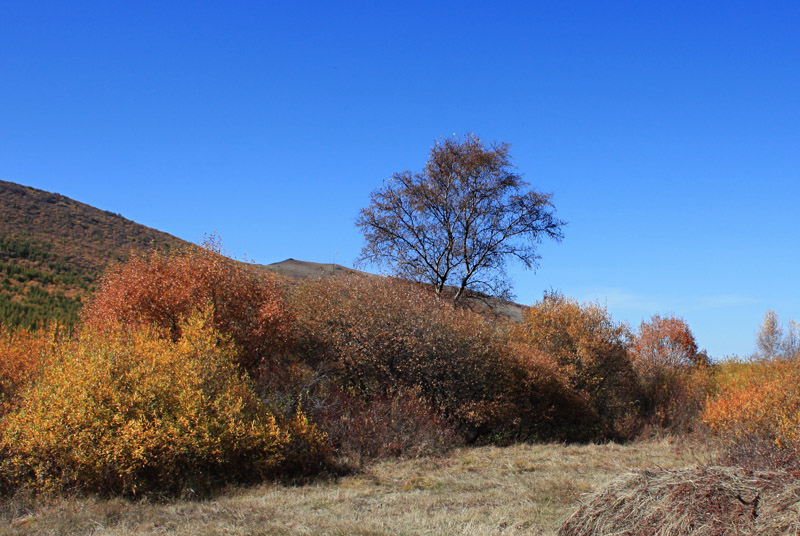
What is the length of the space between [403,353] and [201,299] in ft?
17.9

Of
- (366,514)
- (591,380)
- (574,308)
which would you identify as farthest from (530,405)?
(366,514)

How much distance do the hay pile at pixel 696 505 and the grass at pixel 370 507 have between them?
1.27 meters

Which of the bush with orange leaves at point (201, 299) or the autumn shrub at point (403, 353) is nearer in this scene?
the bush with orange leaves at point (201, 299)

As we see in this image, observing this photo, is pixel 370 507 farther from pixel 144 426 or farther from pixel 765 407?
pixel 765 407

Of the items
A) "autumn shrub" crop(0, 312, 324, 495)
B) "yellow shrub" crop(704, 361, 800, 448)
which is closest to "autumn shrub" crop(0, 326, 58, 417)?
"autumn shrub" crop(0, 312, 324, 495)

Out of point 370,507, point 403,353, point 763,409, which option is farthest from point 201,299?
point 763,409

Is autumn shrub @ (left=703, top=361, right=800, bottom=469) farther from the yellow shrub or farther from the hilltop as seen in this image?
the hilltop

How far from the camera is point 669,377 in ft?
76.6

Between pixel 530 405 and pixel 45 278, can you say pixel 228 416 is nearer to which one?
pixel 530 405

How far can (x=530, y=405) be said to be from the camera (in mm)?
19297

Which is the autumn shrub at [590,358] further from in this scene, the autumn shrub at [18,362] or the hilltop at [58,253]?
the autumn shrub at [18,362]

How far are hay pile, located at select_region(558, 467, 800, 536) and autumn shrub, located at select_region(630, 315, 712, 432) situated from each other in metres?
14.3

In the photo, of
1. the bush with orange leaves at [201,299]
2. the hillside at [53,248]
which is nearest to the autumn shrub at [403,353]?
the bush with orange leaves at [201,299]

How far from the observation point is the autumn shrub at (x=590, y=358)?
65.2ft
